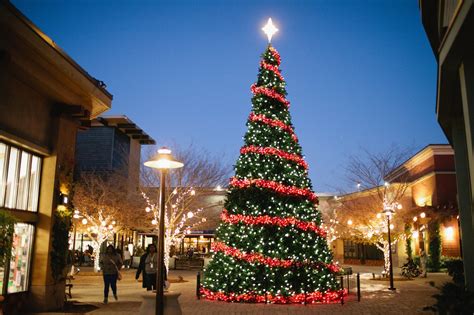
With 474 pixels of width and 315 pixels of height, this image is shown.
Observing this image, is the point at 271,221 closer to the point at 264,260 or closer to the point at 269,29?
the point at 264,260

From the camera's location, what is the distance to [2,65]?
33.8 ft

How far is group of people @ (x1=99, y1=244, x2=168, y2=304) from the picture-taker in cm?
1362

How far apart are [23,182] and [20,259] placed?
205 cm

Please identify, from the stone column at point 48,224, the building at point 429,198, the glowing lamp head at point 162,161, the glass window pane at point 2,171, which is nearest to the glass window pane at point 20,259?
the stone column at point 48,224

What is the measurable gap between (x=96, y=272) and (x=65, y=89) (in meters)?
19.0

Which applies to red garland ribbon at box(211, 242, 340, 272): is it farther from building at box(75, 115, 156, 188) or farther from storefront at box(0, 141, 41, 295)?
building at box(75, 115, 156, 188)

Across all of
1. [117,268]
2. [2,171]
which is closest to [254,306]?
[117,268]

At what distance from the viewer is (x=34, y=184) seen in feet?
43.2

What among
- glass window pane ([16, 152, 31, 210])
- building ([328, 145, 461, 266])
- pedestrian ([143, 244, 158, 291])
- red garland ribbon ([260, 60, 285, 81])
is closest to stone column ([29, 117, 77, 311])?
glass window pane ([16, 152, 31, 210])

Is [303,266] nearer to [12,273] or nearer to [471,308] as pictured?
[471,308]

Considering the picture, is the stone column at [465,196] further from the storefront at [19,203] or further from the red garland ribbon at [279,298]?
the storefront at [19,203]

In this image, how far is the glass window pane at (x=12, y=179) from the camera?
12.0 meters

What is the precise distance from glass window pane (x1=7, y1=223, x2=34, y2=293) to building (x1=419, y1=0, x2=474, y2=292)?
35.4 feet

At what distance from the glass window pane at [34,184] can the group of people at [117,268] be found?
3.09 meters
